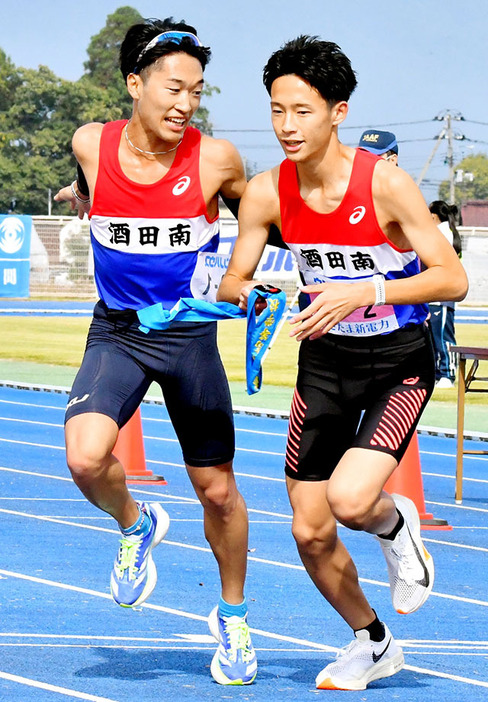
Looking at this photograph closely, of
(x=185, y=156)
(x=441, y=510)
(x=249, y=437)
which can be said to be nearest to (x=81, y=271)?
(x=249, y=437)

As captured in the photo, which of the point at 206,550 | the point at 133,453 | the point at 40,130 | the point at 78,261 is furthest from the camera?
the point at 40,130

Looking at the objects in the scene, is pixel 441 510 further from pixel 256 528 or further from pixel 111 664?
pixel 111 664

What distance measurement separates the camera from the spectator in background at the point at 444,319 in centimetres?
1380

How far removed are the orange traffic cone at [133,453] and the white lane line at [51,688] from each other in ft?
17.0

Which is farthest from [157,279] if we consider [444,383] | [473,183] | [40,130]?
[473,183]

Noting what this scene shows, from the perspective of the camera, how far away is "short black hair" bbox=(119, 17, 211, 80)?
5055mm

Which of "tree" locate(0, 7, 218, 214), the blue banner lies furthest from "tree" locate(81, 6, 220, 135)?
the blue banner

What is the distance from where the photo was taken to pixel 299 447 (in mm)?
4996

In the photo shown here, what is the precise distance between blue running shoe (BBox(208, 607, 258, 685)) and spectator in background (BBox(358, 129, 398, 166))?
8.62 feet

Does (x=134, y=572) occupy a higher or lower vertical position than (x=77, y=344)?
higher

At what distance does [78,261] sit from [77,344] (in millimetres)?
11661

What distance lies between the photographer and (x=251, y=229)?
4.92 m

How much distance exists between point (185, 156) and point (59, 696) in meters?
2.09

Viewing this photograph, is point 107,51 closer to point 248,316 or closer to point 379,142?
point 379,142
